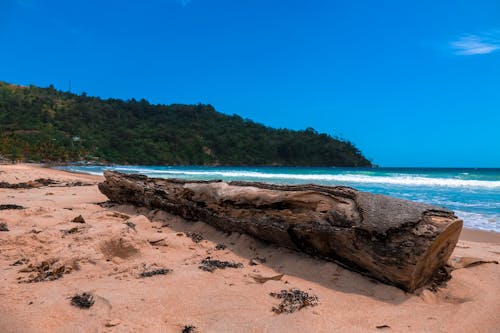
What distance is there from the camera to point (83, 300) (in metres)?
2.63

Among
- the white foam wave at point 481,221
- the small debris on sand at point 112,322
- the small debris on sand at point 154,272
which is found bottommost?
the small debris on sand at point 112,322

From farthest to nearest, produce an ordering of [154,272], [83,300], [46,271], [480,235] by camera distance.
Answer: [480,235], [154,272], [46,271], [83,300]

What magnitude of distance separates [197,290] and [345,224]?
56.4 inches

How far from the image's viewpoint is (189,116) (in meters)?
100

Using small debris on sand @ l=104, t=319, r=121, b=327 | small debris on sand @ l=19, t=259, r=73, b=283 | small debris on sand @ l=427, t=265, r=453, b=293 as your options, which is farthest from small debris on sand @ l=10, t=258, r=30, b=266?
small debris on sand @ l=427, t=265, r=453, b=293

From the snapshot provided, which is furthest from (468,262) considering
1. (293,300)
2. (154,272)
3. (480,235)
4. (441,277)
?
(154,272)

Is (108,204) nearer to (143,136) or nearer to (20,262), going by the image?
(20,262)

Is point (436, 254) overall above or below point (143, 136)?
below

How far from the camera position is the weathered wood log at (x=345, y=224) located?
9.76 ft

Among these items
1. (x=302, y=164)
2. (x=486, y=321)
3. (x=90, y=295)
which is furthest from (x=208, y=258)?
(x=302, y=164)

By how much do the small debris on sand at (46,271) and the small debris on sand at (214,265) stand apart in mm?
1191

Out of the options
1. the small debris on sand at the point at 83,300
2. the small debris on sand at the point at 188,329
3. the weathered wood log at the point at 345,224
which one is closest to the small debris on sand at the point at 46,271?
the small debris on sand at the point at 83,300

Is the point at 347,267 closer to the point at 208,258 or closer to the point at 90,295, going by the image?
the point at 208,258

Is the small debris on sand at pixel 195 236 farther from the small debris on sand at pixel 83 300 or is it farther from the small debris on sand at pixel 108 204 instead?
the small debris on sand at pixel 108 204
